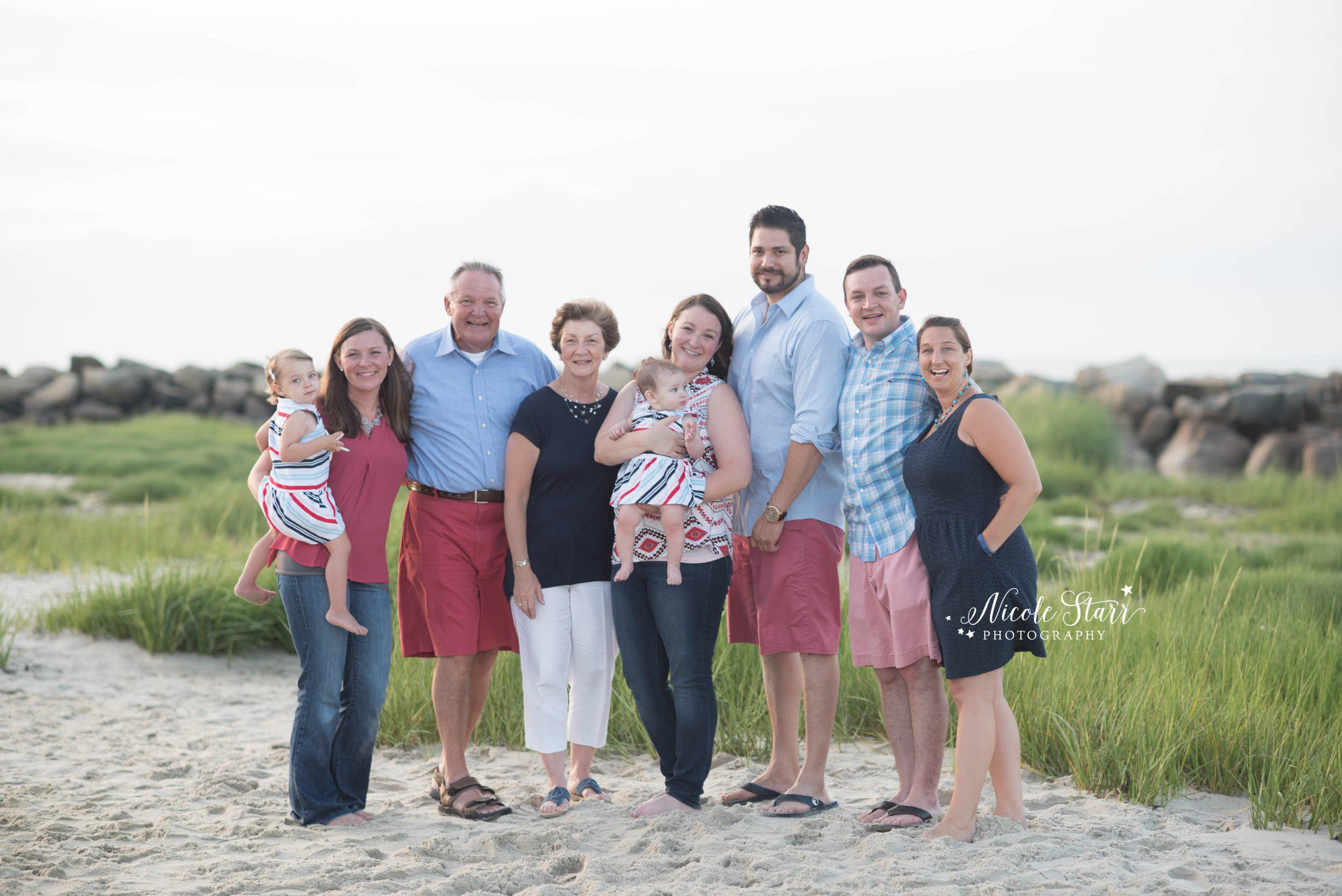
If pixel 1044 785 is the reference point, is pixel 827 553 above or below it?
above

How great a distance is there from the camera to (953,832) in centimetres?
384

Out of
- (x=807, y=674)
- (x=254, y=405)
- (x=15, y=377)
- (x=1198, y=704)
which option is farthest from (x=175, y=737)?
(x=15, y=377)

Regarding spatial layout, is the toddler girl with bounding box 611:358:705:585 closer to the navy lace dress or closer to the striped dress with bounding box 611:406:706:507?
the striped dress with bounding box 611:406:706:507

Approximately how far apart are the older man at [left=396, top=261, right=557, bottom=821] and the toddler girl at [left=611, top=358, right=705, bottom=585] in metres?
0.62

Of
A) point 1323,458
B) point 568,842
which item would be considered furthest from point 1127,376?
point 568,842

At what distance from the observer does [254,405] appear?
25.1 m

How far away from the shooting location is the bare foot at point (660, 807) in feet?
13.8

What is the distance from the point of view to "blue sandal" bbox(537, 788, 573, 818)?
4.29 metres

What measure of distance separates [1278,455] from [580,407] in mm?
→ 16516

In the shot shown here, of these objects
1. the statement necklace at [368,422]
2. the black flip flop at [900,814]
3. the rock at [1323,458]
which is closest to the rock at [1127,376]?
the rock at [1323,458]

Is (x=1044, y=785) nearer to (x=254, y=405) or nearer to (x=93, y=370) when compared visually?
(x=254, y=405)

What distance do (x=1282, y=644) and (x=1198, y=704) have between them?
40.9 inches

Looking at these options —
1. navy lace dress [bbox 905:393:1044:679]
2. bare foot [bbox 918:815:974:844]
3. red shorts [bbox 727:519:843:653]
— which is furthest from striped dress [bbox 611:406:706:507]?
bare foot [bbox 918:815:974:844]

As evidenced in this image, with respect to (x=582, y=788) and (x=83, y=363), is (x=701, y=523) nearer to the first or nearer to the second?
(x=582, y=788)
